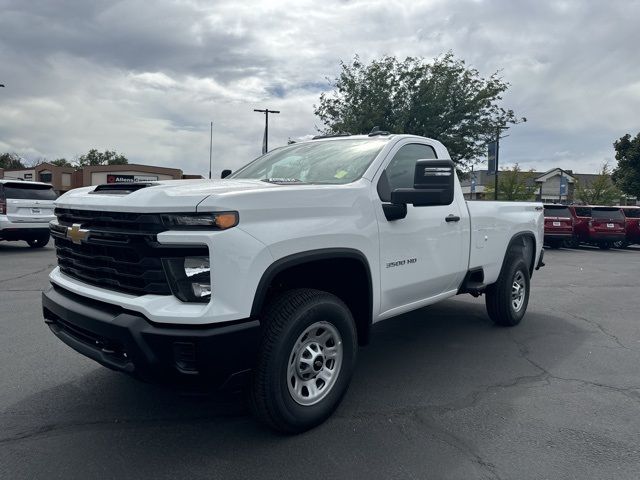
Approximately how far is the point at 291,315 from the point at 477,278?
2.86 m

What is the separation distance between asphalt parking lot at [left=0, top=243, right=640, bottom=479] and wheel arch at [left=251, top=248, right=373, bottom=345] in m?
0.70

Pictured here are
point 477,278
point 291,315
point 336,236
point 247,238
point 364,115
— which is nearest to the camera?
point 247,238

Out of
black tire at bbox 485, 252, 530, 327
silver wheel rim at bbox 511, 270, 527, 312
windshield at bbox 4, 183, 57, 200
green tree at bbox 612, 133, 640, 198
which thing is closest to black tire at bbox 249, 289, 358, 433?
black tire at bbox 485, 252, 530, 327

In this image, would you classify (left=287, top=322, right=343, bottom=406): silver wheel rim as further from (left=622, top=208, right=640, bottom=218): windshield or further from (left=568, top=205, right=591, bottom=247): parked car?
(left=622, top=208, right=640, bottom=218): windshield

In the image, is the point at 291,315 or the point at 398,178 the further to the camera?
the point at 398,178

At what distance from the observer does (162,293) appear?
2.74m

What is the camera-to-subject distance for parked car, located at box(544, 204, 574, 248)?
17453 mm

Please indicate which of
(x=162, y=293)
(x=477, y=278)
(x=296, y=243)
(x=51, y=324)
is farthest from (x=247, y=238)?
(x=477, y=278)

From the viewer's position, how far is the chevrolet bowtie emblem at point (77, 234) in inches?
122

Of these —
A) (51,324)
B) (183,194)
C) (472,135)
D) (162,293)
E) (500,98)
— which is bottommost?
(51,324)

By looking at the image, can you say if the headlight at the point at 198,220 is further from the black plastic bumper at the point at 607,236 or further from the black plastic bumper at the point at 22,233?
the black plastic bumper at the point at 607,236

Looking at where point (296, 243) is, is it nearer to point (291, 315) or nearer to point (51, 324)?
point (291, 315)

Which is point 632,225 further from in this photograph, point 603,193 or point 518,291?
point 603,193

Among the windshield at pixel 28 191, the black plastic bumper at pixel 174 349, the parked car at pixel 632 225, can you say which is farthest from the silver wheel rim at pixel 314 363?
the parked car at pixel 632 225
